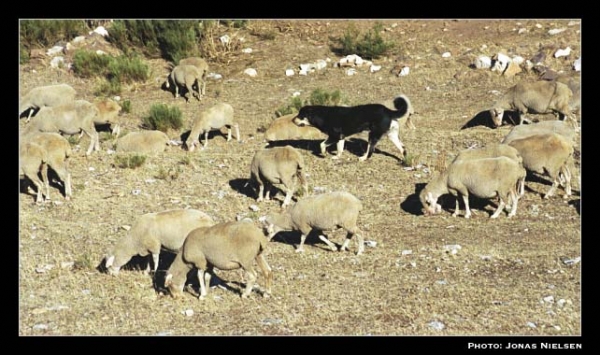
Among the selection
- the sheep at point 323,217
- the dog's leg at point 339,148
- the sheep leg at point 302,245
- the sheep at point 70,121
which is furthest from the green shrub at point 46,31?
the sheep leg at point 302,245

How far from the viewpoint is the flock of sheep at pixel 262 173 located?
1049 cm

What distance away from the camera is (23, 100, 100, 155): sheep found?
56.4 ft

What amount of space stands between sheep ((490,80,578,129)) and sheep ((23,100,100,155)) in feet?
28.2

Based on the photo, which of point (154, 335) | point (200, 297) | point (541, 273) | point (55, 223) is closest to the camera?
point (154, 335)

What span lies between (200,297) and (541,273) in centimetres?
460

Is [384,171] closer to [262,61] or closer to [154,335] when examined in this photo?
[154,335]

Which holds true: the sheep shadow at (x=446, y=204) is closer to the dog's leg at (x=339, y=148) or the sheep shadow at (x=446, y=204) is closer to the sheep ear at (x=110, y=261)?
the dog's leg at (x=339, y=148)

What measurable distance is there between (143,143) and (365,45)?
30.7 ft

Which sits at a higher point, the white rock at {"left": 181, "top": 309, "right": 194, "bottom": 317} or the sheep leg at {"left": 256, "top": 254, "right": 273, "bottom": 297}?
the sheep leg at {"left": 256, "top": 254, "right": 273, "bottom": 297}

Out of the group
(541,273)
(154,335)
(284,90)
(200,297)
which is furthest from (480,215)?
(284,90)

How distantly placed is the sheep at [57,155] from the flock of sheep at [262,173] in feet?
0.06

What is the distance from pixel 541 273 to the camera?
11344mm

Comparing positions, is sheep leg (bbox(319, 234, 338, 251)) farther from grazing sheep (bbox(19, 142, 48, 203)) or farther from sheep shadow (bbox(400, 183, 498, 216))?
grazing sheep (bbox(19, 142, 48, 203))

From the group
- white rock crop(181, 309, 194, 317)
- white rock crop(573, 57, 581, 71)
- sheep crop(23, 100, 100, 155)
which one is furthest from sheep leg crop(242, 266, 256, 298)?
white rock crop(573, 57, 581, 71)
